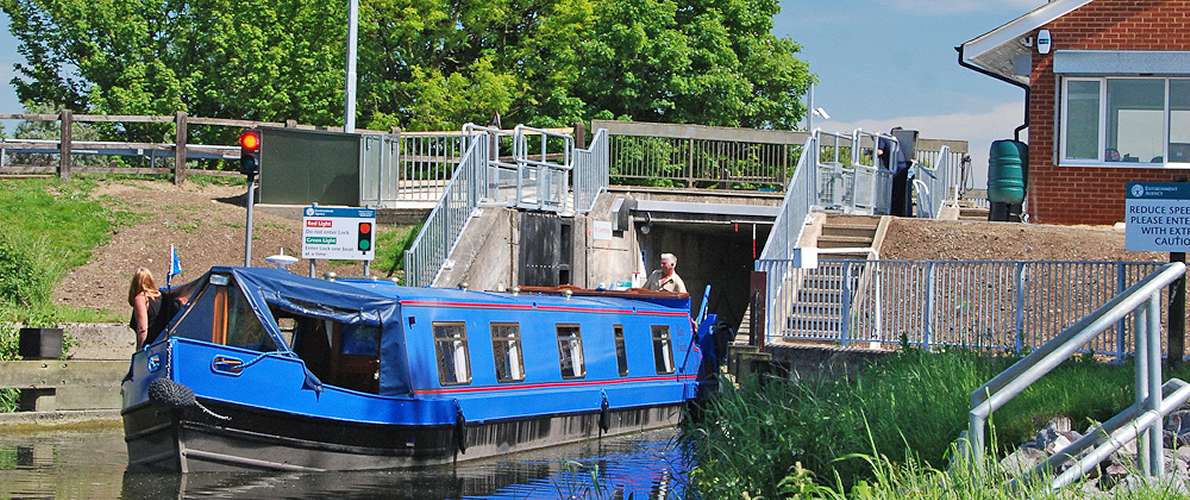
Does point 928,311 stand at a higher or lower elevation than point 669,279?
lower

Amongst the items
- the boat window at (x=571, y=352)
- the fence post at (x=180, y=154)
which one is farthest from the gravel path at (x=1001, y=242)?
the fence post at (x=180, y=154)

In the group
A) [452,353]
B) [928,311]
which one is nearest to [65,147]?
[452,353]

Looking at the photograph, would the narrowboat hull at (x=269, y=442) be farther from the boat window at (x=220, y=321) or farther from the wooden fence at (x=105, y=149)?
the wooden fence at (x=105, y=149)

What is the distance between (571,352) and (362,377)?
122 inches

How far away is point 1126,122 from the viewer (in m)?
25.0

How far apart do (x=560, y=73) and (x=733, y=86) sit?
4760mm

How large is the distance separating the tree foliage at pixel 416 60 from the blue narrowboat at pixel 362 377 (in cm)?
2407

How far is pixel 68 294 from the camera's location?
2448 cm

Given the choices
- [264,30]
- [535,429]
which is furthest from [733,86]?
[535,429]

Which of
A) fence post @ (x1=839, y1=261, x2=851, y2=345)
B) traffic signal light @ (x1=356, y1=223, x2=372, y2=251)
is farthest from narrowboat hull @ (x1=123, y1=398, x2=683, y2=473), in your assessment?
fence post @ (x1=839, y1=261, x2=851, y2=345)

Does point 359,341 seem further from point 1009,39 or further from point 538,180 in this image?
point 1009,39

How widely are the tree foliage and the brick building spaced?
1947 centimetres

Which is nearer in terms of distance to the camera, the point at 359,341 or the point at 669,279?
the point at 359,341

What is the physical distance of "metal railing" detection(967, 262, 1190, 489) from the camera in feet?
27.9
